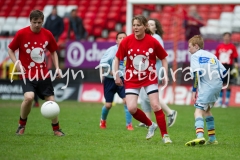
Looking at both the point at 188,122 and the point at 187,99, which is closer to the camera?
the point at 188,122

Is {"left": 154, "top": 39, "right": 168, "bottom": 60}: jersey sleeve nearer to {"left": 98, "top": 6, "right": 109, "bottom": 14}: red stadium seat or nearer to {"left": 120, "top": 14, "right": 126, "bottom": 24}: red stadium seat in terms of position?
{"left": 120, "top": 14, "right": 126, "bottom": 24}: red stadium seat

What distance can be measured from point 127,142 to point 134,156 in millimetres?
1517

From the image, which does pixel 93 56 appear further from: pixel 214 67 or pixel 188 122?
pixel 214 67

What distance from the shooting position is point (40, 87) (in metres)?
9.45

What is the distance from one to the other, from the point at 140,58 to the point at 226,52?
8.85 meters

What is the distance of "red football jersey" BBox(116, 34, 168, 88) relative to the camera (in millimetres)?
8523

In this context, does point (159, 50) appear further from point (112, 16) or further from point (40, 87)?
point (112, 16)

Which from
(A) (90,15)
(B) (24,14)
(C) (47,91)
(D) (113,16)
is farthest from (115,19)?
(C) (47,91)

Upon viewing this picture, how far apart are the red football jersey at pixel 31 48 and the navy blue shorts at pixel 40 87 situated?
0.35 feet

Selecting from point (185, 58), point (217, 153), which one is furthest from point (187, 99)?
point (217, 153)

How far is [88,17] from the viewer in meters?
24.4

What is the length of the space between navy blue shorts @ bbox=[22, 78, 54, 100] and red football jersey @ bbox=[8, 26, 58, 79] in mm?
106

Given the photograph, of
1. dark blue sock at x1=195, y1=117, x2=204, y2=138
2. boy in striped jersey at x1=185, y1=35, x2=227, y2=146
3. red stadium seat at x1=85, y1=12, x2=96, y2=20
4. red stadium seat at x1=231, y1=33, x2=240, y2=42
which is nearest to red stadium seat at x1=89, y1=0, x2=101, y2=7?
red stadium seat at x1=85, y1=12, x2=96, y2=20

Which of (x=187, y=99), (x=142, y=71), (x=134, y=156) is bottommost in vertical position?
(x=187, y=99)
